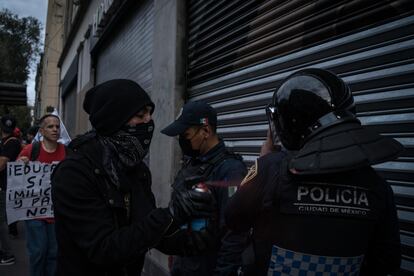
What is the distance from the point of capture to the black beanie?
2.08 metres

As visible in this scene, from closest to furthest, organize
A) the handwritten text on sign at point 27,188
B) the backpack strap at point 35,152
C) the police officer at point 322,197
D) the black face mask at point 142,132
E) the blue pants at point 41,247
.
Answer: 1. the police officer at point 322,197
2. the black face mask at point 142,132
3. the blue pants at point 41,247
4. the handwritten text on sign at point 27,188
5. the backpack strap at point 35,152

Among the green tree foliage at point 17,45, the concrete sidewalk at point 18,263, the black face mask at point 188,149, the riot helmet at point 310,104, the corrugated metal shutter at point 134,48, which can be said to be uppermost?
the green tree foliage at point 17,45

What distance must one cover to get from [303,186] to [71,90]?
20424 mm

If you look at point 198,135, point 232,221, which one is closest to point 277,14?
point 198,135

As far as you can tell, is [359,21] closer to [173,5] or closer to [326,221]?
[326,221]

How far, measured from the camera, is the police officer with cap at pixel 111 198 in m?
1.86

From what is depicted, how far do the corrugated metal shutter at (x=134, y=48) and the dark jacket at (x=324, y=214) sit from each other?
5.67 meters

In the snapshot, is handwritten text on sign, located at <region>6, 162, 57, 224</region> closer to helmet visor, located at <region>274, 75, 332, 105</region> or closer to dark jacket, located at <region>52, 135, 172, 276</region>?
dark jacket, located at <region>52, 135, 172, 276</region>

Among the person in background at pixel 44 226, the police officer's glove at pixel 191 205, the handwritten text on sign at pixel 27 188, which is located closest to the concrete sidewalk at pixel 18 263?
the handwritten text on sign at pixel 27 188

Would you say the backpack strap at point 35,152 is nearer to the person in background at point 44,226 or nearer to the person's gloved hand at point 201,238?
the person in background at point 44,226

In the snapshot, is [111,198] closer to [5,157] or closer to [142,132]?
[142,132]

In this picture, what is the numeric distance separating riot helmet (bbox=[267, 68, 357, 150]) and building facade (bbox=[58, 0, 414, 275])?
996 millimetres

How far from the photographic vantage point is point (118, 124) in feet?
6.91

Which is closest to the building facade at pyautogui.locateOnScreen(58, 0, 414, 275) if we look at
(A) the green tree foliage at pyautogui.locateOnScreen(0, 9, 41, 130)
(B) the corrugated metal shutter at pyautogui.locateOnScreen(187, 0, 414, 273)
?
(B) the corrugated metal shutter at pyautogui.locateOnScreen(187, 0, 414, 273)
